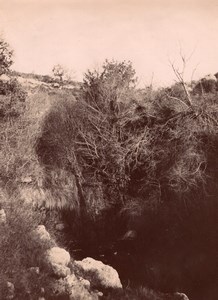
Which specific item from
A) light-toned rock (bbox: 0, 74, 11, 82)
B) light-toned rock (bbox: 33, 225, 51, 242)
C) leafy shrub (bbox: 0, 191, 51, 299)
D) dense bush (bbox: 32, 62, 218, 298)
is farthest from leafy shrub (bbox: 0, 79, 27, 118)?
light-toned rock (bbox: 33, 225, 51, 242)

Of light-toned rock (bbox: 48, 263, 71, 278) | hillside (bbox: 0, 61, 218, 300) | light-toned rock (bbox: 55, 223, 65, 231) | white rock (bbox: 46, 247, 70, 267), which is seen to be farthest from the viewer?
light-toned rock (bbox: 55, 223, 65, 231)

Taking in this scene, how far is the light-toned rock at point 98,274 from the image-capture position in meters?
10.6

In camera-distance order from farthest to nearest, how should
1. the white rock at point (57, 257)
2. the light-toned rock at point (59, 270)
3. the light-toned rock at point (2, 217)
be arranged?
the light-toned rock at point (2, 217) → the white rock at point (57, 257) → the light-toned rock at point (59, 270)

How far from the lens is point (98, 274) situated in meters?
10.9

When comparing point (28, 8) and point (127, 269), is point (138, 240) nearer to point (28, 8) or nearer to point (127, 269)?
point (127, 269)

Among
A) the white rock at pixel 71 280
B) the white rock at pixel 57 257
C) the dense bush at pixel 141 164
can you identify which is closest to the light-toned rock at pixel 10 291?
the white rock at pixel 71 280

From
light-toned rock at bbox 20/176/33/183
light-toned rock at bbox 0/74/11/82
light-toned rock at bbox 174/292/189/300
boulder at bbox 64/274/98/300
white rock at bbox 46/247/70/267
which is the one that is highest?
light-toned rock at bbox 0/74/11/82

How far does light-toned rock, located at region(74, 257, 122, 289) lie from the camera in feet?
34.8

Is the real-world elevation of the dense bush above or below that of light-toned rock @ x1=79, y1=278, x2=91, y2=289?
above

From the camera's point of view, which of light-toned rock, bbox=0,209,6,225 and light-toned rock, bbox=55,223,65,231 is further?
light-toned rock, bbox=55,223,65,231

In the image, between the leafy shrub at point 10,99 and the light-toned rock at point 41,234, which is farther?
the leafy shrub at point 10,99

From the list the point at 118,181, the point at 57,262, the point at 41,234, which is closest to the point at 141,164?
the point at 118,181

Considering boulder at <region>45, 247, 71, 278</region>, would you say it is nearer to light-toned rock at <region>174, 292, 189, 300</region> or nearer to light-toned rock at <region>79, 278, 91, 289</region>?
light-toned rock at <region>79, 278, 91, 289</region>

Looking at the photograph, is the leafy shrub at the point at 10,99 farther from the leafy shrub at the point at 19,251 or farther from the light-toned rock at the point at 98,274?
the light-toned rock at the point at 98,274
